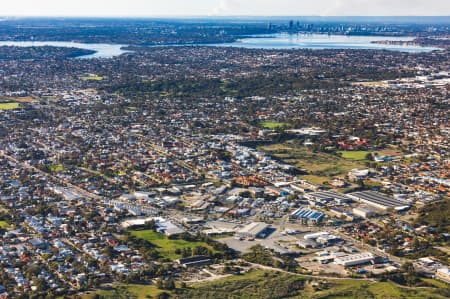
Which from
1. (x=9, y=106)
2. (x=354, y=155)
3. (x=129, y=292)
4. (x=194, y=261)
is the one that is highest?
(x=9, y=106)

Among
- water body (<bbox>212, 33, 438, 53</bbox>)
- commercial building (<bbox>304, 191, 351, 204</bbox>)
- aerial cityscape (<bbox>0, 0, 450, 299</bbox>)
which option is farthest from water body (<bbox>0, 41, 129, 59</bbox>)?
commercial building (<bbox>304, 191, 351, 204</bbox>)

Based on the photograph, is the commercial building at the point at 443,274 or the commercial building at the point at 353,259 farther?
the commercial building at the point at 353,259

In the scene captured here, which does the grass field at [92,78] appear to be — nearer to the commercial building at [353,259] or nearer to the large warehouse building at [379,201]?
the large warehouse building at [379,201]

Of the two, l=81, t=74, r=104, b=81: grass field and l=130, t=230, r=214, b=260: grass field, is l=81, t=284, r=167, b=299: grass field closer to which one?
l=130, t=230, r=214, b=260: grass field

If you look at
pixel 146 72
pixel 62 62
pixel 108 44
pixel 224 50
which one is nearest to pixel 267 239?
pixel 146 72

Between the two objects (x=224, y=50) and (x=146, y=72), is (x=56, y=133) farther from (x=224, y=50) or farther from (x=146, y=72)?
(x=224, y=50)

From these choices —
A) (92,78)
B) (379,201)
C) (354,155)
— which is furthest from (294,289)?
(92,78)

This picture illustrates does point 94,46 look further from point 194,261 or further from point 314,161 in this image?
point 194,261

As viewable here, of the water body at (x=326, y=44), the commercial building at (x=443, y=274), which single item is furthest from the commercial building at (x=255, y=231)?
the water body at (x=326, y=44)
